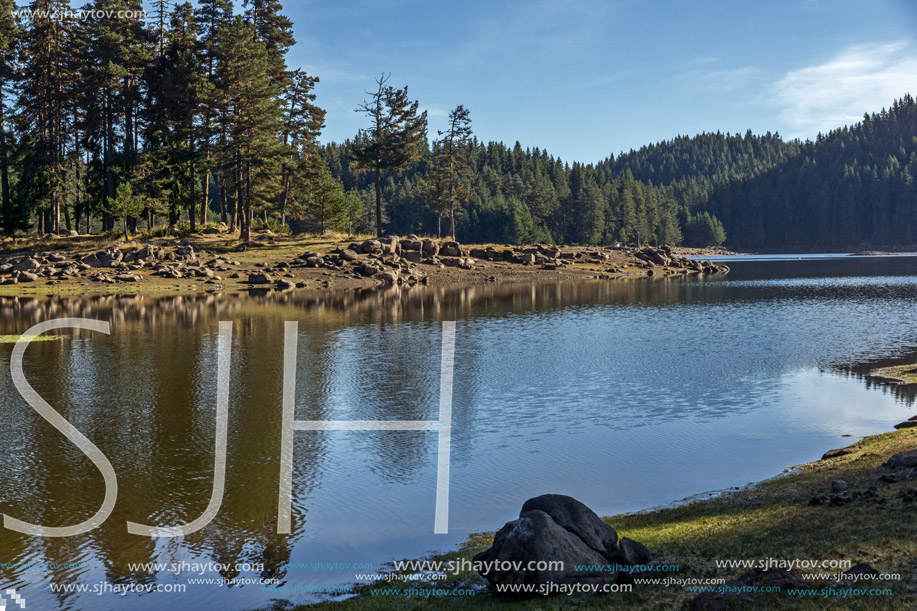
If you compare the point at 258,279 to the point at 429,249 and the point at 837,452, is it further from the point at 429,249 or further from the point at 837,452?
the point at 837,452

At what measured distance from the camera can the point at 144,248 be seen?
2936 inches

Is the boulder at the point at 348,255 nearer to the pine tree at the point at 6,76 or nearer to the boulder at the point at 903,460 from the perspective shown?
the pine tree at the point at 6,76

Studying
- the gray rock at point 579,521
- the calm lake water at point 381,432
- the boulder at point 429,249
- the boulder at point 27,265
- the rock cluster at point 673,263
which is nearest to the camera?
the gray rock at point 579,521

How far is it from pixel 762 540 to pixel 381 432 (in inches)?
527

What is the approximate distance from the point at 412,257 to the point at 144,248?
32041mm

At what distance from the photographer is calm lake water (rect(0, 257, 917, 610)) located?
14.0m

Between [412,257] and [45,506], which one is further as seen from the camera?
[412,257]

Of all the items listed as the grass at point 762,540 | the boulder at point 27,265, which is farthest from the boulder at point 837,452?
the boulder at point 27,265

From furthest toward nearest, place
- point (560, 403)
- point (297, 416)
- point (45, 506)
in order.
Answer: point (560, 403)
point (297, 416)
point (45, 506)

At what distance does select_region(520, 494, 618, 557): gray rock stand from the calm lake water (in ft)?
10.7

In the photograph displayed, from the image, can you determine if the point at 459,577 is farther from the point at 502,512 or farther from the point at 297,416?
the point at 297,416

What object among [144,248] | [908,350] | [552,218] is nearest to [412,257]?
[144,248]

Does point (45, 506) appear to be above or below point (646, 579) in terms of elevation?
below

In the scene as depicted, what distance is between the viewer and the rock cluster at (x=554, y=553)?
10406 millimetres
